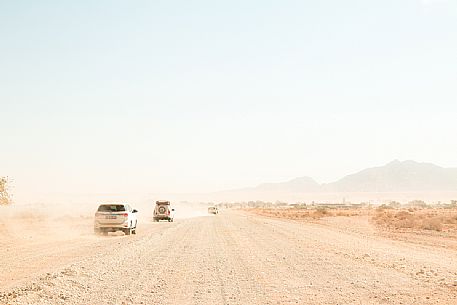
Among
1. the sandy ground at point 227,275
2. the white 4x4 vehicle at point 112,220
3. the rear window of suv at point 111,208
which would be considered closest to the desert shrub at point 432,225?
the sandy ground at point 227,275

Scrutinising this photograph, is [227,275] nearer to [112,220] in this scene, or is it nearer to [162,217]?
[112,220]

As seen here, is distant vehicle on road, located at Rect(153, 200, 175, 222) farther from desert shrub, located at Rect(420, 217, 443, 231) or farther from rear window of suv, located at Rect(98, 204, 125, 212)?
desert shrub, located at Rect(420, 217, 443, 231)

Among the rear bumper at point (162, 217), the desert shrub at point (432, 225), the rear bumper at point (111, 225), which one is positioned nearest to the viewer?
the rear bumper at point (111, 225)

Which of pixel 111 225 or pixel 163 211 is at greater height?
pixel 163 211

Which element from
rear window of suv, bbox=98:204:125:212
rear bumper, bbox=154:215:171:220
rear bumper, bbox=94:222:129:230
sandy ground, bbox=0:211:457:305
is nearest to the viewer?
sandy ground, bbox=0:211:457:305

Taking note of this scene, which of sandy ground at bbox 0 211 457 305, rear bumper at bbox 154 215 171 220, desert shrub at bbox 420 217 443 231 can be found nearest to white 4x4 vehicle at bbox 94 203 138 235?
sandy ground at bbox 0 211 457 305

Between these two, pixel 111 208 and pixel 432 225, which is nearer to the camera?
pixel 111 208

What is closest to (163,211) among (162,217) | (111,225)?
(162,217)

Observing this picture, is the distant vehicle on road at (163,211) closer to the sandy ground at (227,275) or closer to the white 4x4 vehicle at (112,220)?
the white 4x4 vehicle at (112,220)

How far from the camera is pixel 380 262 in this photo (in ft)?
58.3

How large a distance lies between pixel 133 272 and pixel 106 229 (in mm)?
18074

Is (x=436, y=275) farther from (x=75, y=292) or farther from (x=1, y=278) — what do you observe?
(x=1, y=278)

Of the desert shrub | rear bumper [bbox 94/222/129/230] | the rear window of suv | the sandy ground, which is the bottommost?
the sandy ground

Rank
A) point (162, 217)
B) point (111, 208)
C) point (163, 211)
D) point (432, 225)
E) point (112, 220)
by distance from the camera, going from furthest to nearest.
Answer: point (163, 211) → point (162, 217) → point (432, 225) → point (111, 208) → point (112, 220)
